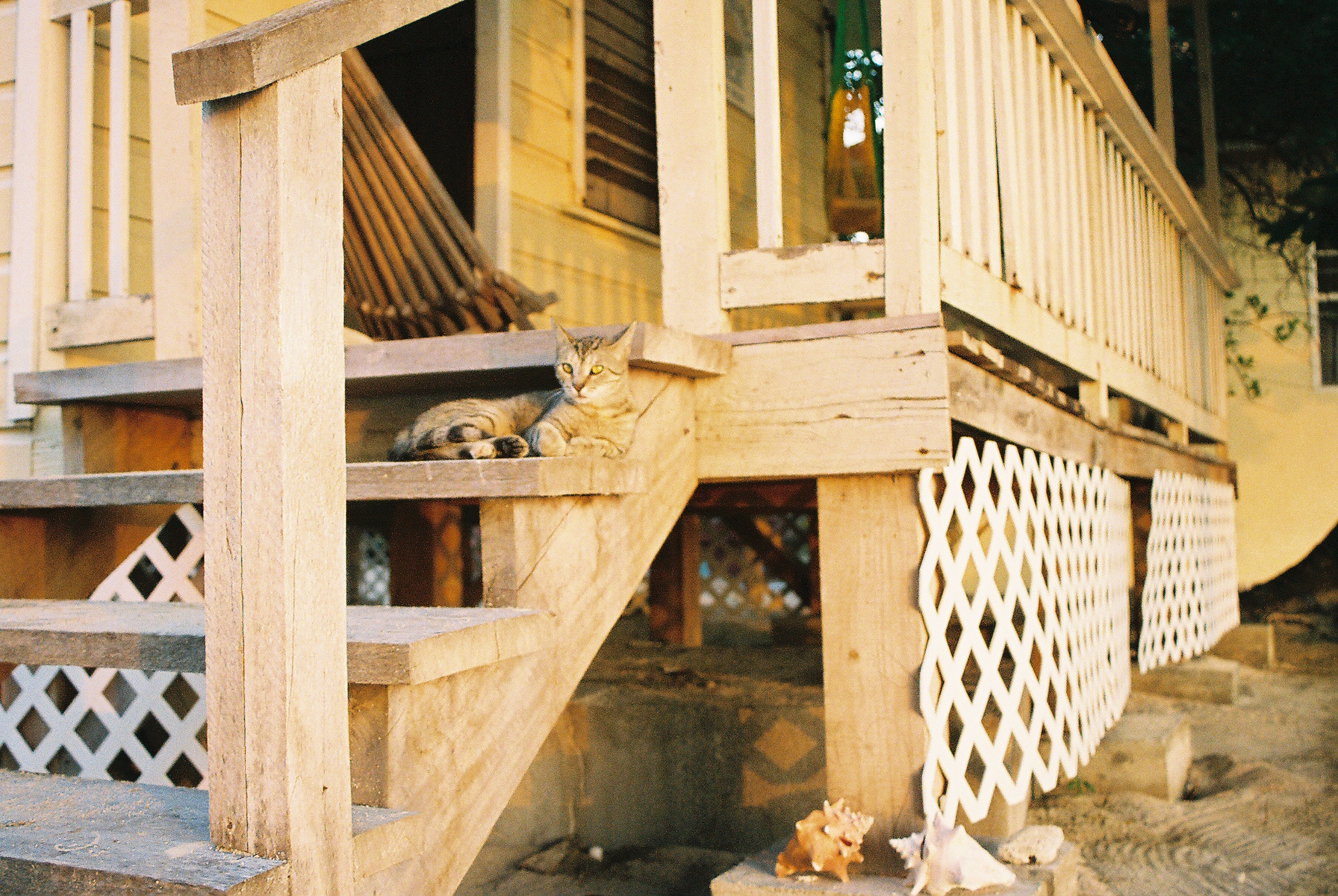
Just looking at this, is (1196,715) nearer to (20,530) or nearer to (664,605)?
(664,605)

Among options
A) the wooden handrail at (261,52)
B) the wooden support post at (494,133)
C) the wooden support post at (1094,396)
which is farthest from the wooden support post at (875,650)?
the wooden support post at (494,133)

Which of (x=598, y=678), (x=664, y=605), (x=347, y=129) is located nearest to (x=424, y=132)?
(x=347, y=129)

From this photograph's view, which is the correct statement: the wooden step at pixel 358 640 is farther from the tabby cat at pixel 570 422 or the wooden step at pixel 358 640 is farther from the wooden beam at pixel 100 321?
the wooden beam at pixel 100 321

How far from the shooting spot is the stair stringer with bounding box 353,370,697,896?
139 centimetres

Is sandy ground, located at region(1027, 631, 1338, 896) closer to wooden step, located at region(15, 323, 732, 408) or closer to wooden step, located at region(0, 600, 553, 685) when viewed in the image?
wooden step, located at region(15, 323, 732, 408)

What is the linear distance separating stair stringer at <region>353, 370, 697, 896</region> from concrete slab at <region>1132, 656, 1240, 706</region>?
383cm

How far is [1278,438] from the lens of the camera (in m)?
9.35

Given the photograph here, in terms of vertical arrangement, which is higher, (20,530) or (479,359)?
(479,359)

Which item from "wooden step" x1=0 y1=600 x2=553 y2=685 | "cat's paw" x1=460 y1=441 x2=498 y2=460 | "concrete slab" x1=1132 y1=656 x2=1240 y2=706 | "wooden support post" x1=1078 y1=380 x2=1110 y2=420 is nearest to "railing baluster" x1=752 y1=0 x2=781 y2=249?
"cat's paw" x1=460 y1=441 x2=498 y2=460

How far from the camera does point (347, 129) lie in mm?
3791

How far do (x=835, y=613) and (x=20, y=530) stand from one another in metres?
1.79

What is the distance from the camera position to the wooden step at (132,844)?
110 cm

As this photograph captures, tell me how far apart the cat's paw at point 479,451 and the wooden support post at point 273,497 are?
103 centimetres

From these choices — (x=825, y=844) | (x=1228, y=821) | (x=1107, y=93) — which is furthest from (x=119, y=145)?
(x=1228, y=821)
